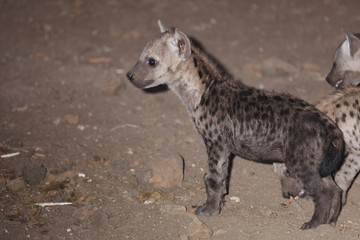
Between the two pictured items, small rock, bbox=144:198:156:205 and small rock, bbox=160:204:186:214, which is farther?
small rock, bbox=144:198:156:205

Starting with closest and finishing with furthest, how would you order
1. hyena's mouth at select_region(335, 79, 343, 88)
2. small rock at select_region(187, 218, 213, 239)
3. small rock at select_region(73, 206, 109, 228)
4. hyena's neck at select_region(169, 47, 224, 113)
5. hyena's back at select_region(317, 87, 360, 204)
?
small rock at select_region(187, 218, 213, 239), small rock at select_region(73, 206, 109, 228), hyena's back at select_region(317, 87, 360, 204), hyena's neck at select_region(169, 47, 224, 113), hyena's mouth at select_region(335, 79, 343, 88)

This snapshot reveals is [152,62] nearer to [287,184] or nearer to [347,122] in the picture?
[287,184]

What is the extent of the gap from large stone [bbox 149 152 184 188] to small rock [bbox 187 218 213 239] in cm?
96

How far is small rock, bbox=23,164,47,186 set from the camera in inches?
222

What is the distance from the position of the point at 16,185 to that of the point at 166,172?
1650 mm

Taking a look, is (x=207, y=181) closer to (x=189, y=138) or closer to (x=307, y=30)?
(x=189, y=138)

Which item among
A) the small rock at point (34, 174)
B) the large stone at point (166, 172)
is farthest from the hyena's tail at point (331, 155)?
the small rock at point (34, 174)

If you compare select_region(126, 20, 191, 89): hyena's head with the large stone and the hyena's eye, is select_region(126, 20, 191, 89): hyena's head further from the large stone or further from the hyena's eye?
the large stone

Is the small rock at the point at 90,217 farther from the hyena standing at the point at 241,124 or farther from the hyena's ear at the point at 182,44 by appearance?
the hyena's ear at the point at 182,44

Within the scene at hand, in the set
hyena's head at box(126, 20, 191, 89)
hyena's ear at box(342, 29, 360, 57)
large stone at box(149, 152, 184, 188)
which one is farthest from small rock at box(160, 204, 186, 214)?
hyena's ear at box(342, 29, 360, 57)

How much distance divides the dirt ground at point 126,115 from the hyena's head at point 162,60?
0.93m

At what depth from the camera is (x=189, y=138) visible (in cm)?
659

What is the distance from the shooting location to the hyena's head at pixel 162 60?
209 inches

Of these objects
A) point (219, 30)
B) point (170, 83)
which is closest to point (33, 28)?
point (219, 30)
